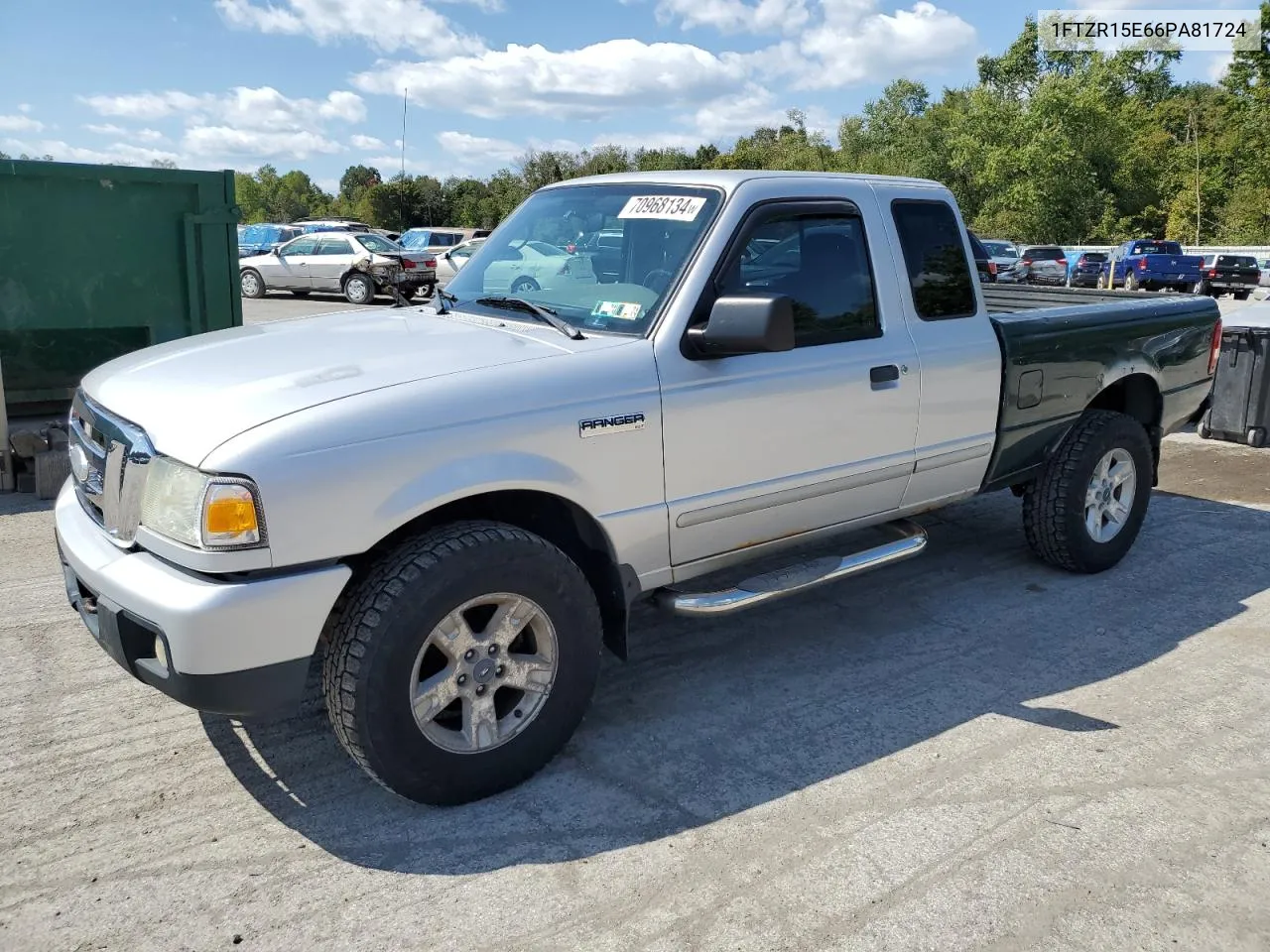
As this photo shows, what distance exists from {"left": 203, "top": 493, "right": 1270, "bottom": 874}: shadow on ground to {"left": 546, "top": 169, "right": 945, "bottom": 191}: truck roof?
6.46 feet

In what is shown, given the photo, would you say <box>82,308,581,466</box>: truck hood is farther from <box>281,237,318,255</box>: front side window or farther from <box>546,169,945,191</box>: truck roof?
<box>281,237,318,255</box>: front side window

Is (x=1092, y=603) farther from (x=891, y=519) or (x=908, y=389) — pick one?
(x=908, y=389)

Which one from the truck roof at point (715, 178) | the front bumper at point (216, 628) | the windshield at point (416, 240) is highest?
the windshield at point (416, 240)

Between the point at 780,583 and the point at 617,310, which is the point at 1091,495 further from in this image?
the point at 617,310

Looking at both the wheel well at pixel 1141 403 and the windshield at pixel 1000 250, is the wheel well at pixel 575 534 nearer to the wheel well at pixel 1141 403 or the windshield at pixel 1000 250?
the wheel well at pixel 1141 403

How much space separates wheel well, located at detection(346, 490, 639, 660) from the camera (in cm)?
348

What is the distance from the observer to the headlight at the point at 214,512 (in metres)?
2.77

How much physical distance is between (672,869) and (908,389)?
2.26 metres

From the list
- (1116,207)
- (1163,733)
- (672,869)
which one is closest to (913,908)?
(672,869)

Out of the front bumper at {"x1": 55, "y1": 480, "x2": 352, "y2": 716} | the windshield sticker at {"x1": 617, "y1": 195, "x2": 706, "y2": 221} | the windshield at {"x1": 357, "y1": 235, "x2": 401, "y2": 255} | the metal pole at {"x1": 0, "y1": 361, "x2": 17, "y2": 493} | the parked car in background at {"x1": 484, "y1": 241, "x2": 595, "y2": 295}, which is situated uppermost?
the windshield at {"x1": 357, "y1": 235, "x2": 401, "y2": 255}

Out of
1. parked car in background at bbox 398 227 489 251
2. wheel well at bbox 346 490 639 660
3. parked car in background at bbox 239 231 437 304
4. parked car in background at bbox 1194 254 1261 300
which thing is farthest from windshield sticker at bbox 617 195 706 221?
parked car in background at bbox 1194 254 1261 300

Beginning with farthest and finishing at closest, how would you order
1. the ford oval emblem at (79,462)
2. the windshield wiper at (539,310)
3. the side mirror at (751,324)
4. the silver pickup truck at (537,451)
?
1. the windshield wiper at (539,310)
2. the ford oval emblem at (79,462)
3. the side mirror at (751,324)
4. the silver pickup truck at (537,451)

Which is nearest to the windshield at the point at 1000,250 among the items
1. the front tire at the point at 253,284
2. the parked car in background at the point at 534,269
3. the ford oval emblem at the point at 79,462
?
the front tire at the point at 253,284

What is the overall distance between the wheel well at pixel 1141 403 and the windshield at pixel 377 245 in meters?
19.8
